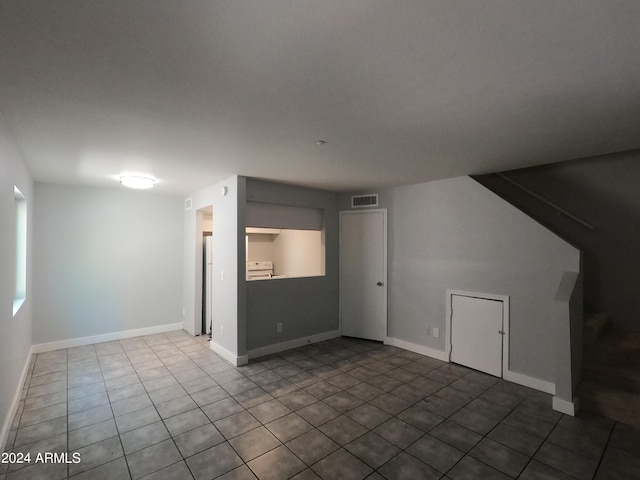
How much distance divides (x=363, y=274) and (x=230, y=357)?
7.76 feet

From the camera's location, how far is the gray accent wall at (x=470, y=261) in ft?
10.8

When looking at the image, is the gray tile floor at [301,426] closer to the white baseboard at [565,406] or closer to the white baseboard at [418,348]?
the white baseboard at [565,406]

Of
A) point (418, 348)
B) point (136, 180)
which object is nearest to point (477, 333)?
point (418, 348)

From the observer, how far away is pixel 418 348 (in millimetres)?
4344

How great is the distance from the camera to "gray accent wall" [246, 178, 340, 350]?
13.7ft

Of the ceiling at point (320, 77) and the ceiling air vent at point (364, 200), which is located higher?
the ceiling at point (320, 77)

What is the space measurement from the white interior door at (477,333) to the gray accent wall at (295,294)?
6.32 ft

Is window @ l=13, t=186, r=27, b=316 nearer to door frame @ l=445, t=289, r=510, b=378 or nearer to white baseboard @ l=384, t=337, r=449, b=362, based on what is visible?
white baseboard @ l=384, t=337, r=449, b=362

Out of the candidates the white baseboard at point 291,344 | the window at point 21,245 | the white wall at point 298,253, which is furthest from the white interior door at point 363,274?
the window at point 21,245

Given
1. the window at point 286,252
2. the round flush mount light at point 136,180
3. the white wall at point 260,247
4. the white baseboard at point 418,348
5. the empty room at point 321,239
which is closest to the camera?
the empty room at point 321,239

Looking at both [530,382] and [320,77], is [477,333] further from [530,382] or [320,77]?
[320,77]

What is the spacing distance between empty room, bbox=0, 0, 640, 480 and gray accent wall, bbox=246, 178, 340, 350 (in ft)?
0.11

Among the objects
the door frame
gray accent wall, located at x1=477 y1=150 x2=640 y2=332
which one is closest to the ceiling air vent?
gray accent wall, located at x1=477 y1=150 x2=640 y2=332

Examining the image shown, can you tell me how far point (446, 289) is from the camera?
4.07 metres
